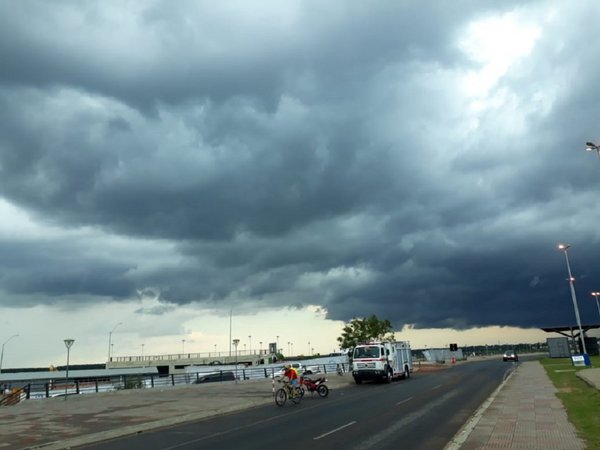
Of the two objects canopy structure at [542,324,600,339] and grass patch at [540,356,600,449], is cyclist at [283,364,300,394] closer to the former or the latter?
grass patch at [540,356,600,449]

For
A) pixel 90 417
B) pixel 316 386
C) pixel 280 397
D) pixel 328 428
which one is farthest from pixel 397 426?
pixel 316 386

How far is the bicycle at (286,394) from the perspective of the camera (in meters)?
25.1

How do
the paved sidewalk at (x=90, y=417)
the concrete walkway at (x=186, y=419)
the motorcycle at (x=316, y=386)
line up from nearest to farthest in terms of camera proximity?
the concrete walkway at (x=186, y=419) → the paved sidewalk at (x=90, y=417) → the motorcycle at (x=316, y=386)

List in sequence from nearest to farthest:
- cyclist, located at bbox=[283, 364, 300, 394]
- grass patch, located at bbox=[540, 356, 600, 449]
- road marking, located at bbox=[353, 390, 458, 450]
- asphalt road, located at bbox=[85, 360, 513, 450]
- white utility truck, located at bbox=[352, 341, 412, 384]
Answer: grass patch, located at bbox=[540, 356, 600, 449] < road marking, located at bbox=[353, 390, 458, 450] < asphalt road, located at bbox=[85, 360, 513, 450] < cyclist, located at bbox=[283, 364, 300, 394] < white utility truck, located at bbox=[352, 341, 412, 384]

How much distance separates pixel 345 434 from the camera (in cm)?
1456

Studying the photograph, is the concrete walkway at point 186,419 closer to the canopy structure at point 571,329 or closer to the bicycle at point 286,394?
the bicycle at point 286,394

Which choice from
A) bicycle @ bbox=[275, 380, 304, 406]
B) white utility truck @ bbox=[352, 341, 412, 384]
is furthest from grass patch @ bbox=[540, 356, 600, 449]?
white utility truck @ bbox=[352, 341, 412, 384]

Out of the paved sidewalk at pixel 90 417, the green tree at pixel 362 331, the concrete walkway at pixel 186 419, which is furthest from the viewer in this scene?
the green tree at pixel 362 331

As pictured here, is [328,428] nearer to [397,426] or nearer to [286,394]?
[397,426]

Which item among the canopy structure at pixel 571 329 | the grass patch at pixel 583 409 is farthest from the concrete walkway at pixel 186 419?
the canopy structure at pixel 571 329

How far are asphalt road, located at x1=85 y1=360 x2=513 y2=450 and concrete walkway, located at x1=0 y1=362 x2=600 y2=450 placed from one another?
2.85 ft

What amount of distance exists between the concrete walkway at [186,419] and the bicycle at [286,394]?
55.4 inches

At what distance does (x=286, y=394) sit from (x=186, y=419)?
268 inches

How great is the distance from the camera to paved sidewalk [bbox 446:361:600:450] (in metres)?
11.5
